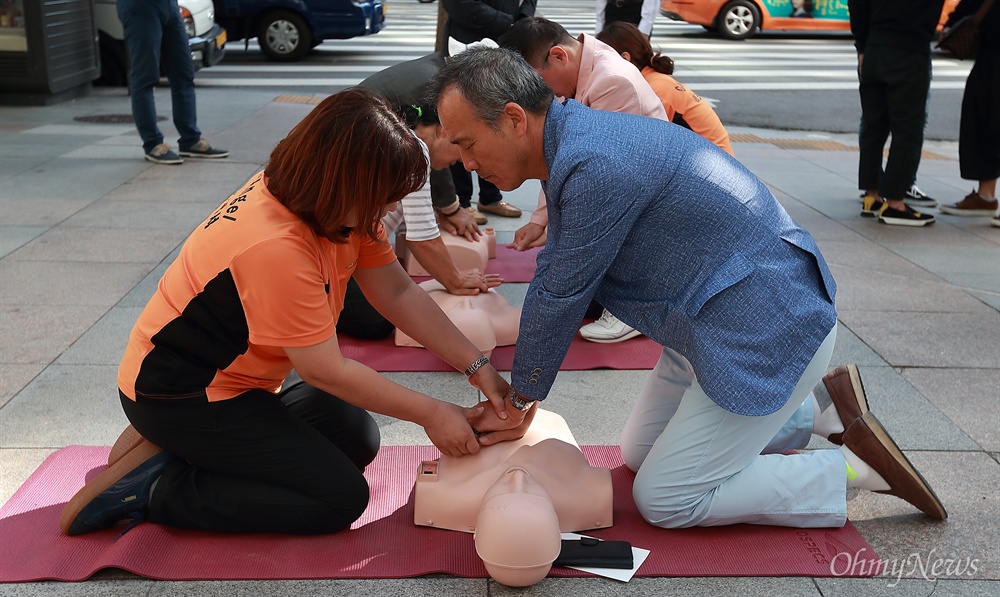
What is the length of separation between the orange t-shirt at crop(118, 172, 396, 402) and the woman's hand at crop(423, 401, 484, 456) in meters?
0.40

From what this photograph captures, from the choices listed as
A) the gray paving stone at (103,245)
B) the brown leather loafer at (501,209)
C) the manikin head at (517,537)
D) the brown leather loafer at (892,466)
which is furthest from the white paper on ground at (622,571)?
the brown leather loafer at (501,209)

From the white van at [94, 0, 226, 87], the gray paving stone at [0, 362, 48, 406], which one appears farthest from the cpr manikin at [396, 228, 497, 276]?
the white van at [94, 0, 226, 87]

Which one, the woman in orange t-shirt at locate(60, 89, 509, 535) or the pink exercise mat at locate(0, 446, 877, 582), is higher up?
the woman in orange t-shirt at locate(60, 89, 509, 535)

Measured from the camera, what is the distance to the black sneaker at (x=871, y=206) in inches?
252

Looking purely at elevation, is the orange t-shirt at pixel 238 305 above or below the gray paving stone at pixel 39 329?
above

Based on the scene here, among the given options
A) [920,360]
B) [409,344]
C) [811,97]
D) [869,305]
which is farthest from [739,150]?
[409,344]

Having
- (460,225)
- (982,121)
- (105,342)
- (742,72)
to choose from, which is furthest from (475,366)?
(742,72)

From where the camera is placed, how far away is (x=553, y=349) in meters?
2.49

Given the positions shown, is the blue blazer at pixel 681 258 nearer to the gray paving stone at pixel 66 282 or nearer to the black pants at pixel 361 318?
the black pants at pixel 361 318

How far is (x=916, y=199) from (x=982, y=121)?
0.68 m

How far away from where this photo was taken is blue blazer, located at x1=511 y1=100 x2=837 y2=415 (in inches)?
90.7

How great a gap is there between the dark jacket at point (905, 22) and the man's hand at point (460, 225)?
9.86ft

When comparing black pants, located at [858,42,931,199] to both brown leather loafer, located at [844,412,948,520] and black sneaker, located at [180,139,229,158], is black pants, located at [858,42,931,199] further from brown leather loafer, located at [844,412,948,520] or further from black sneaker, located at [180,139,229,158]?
black sneaker, located at [180,139,229,158]

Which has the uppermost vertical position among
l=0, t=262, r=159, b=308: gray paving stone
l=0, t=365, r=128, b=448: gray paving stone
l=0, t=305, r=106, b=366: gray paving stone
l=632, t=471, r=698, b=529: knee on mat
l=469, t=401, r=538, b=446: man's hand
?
l=469, t=401, r=538, b=446: man's hand
